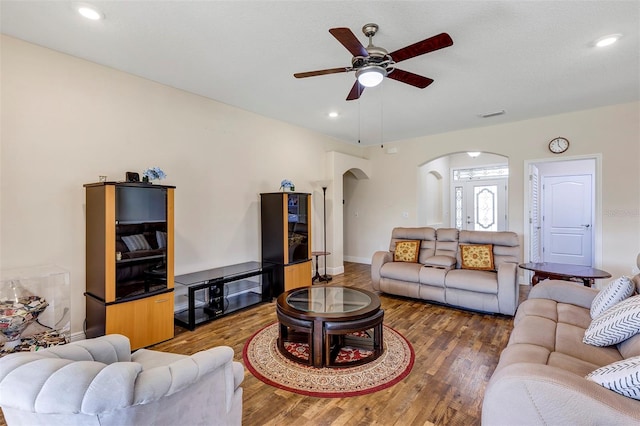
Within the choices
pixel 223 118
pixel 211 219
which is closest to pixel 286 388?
pixel 211 219

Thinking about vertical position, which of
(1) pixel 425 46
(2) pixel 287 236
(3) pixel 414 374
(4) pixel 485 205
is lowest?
(3) pixel 414 374

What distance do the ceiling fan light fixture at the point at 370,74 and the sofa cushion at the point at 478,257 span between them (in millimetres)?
2918

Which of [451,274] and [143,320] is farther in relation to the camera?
[451,274]

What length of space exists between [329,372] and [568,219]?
6.85 m

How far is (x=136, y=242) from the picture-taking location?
3.00m

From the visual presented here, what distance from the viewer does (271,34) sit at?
8.45 feet

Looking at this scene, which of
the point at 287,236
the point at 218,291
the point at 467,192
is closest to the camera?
the point at 218,291

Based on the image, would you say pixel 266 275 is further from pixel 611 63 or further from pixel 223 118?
pixel 611 63

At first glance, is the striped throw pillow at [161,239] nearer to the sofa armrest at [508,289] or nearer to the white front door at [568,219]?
the sofa armrest at [508,289]

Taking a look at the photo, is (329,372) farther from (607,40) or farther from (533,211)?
(533,211)

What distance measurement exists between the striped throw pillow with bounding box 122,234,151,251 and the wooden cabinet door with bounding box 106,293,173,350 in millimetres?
517

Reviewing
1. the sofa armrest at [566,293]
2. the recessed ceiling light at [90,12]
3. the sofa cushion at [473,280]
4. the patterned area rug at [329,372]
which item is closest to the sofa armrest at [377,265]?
the sofa cushion at [473,280]

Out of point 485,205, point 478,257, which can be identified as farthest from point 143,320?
point 485,205

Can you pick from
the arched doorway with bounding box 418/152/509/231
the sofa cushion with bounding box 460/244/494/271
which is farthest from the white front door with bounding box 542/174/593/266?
the sofa cushion with bounding box 460/244/494/271
